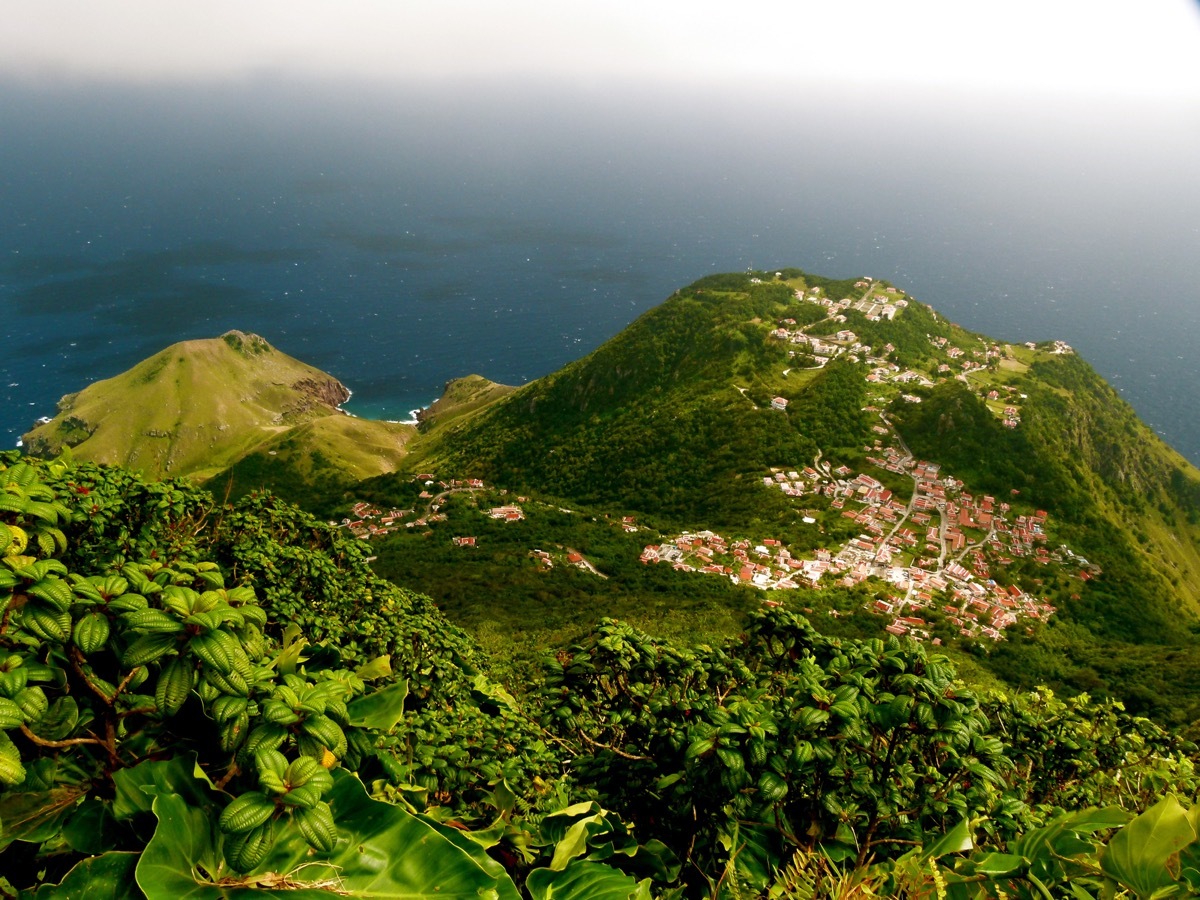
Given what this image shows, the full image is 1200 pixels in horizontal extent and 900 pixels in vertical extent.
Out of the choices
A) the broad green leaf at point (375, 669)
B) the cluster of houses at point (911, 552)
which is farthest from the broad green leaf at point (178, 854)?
the cluster of houses at point (911, 552)

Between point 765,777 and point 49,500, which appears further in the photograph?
point 49,500

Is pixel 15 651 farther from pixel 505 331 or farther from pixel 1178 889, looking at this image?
pixel 505 331

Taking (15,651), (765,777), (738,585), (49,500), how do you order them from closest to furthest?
(15,651), (765,777), (49,500), (738,585)

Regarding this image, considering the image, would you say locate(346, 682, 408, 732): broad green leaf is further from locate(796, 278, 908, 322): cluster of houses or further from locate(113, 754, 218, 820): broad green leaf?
locate(796, 278, 908, 322): cluster of houses

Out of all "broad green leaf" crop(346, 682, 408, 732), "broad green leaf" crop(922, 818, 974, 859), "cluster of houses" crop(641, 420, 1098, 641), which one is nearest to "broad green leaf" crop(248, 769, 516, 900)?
"broad green leaf" crop(346, 682, 408, 732)

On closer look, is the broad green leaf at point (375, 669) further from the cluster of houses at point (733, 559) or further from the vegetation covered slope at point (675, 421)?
the vegetation covered slope at point (675, 421)

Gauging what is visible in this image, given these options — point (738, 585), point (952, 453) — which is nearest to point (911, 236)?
point (952, 453)

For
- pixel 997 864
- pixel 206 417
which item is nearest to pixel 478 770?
pixel 997 864
